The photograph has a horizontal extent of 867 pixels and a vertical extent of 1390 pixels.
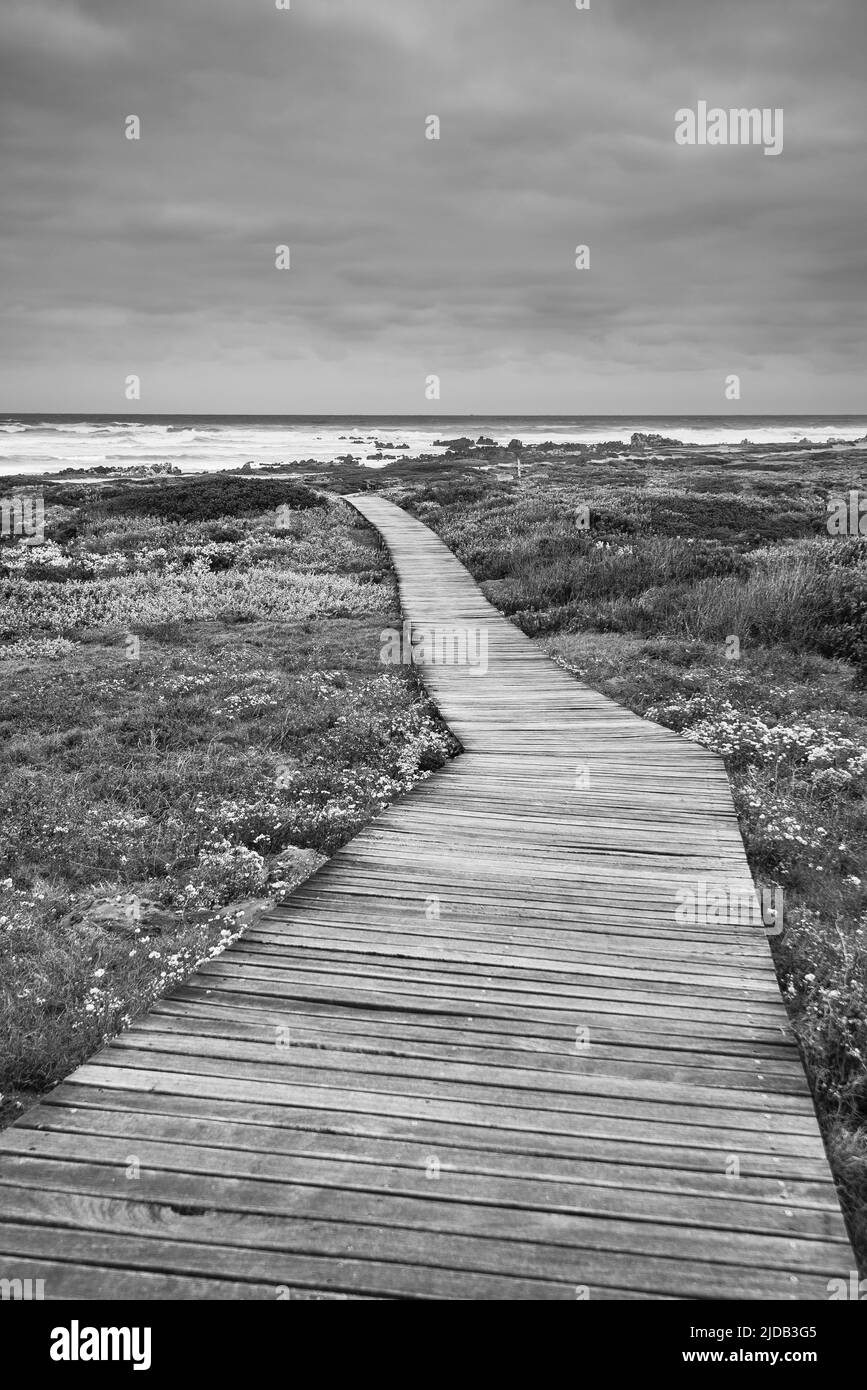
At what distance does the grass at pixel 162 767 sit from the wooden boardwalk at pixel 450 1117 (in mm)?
1200

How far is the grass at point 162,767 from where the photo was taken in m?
5.84

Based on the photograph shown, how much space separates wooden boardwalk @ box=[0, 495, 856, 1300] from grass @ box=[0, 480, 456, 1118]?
3.94 feet

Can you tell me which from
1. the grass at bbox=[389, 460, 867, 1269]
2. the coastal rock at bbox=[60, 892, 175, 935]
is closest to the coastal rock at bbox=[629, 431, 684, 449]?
the grass at bbox=[389, 460, 867, 1269]

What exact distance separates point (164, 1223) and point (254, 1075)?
2.76 ft

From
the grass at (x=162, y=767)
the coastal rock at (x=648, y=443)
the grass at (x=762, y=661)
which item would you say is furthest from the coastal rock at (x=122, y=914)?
the coastal rock at (x=648, y=443)

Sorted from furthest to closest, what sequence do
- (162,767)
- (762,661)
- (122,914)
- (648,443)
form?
1. (648,443)
2. (762,661)
3. (162,767)
4. (122,914)

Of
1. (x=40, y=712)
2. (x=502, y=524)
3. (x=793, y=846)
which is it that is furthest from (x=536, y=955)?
(x=502, y=524)

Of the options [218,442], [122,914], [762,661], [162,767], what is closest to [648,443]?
[218,442]

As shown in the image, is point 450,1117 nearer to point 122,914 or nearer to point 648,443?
point 122,914

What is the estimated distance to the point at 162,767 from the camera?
9680 millimetres

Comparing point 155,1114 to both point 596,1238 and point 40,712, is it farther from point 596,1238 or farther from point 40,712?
point 40,712

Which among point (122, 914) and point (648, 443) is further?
point (648, 443)

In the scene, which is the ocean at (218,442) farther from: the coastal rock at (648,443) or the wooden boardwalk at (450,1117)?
the wooden boardwalk at (450,1117)

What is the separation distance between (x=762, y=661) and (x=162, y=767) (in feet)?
30.1
